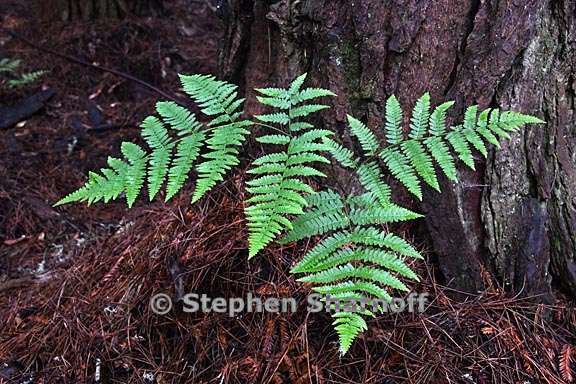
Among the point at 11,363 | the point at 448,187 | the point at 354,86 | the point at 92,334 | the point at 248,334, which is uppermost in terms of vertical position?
the point at 354,86

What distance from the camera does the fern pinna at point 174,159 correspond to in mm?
1999

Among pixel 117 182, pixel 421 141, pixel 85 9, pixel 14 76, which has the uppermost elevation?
pixel 85 9

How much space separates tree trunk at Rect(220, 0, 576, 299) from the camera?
6.89 feet

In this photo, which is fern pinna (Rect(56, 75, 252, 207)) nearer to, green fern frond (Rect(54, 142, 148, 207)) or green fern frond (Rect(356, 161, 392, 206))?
green fern frond (Rect(54, 142, 148, 207))

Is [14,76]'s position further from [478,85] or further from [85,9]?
[478,85]

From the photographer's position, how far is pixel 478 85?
84.0 inches

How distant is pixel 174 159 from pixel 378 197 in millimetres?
775

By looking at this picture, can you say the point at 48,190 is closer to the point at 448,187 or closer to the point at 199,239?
the point at 199,239

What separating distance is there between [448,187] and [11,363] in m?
2.01

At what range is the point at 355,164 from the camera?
2.17 m

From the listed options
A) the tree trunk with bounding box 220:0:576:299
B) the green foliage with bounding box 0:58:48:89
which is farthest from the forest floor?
the green foliage with bounding box 0:58:48:89

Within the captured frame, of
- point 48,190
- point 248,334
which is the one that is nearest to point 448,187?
point 248,334

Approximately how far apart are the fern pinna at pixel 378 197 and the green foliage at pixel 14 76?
11.0 ft

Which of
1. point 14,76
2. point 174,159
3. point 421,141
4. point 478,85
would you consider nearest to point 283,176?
point 174,159
